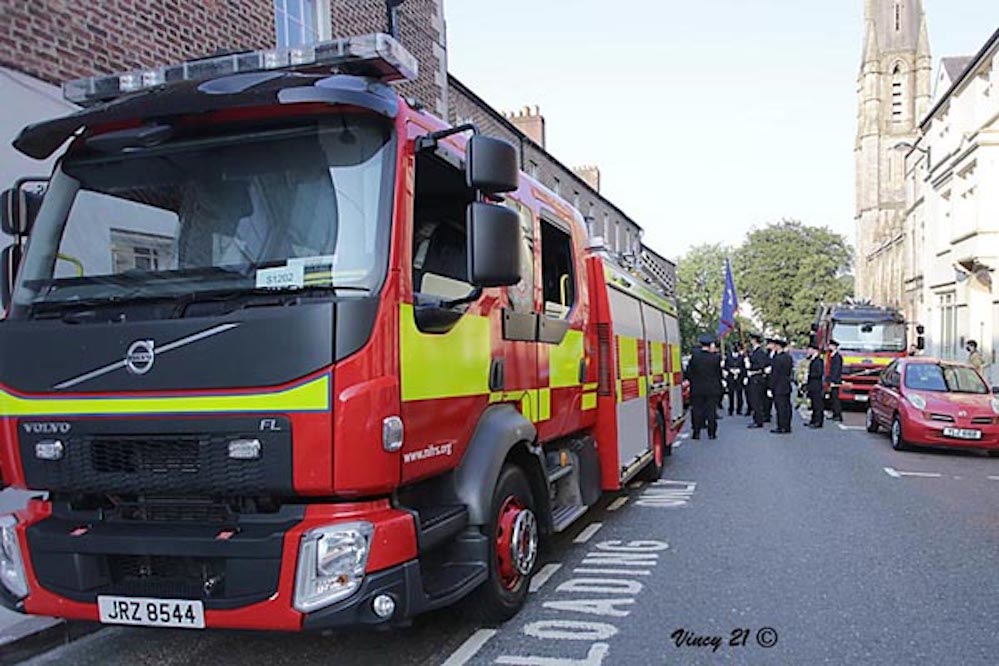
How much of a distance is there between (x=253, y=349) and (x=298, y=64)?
1428 mm

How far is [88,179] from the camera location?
403 centimetres

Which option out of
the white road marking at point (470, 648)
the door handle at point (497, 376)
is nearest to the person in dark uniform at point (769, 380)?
the door handle at point (497, 376)

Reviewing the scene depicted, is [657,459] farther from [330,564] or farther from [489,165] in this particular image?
[330,564]

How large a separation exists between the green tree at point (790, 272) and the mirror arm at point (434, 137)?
63878 mm

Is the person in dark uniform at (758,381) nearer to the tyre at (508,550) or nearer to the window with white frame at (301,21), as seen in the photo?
the window with white frame at (301,21)

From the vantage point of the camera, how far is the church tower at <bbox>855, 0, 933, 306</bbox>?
66.7 meters

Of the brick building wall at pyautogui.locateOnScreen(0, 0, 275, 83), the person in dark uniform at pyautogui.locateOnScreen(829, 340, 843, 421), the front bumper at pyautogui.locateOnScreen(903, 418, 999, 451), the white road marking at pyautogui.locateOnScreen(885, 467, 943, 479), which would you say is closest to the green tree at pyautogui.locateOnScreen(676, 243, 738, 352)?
the person in dark uniform at pyautogui.locateOnScreen(829, 340, 843, 421)

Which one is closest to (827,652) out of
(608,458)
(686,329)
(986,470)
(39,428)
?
(608,458)

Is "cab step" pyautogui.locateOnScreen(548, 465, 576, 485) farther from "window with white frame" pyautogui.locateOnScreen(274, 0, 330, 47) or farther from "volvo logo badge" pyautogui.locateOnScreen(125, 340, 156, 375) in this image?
"window with white frame" pyautogui.locateOnScreen(274, 0, 330, 47)

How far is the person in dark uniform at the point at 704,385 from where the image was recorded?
13.8 meters

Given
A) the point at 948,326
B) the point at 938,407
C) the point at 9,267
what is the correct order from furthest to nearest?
1. the point at 948,326
2. the point at 938,407
3. the point at 9,267

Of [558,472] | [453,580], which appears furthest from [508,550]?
[558,472]

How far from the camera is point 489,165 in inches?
150

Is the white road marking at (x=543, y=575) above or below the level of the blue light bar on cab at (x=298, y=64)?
below
